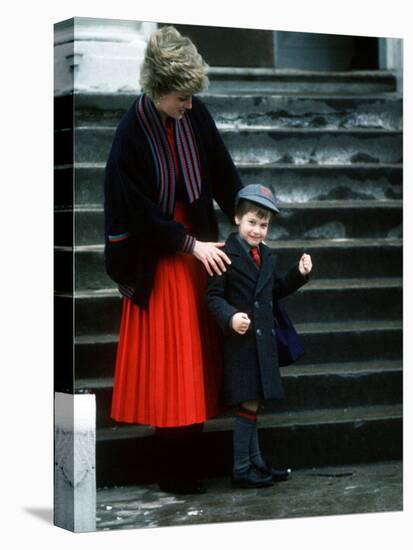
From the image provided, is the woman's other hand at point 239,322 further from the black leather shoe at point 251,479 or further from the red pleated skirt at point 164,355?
the black leather shoe at point 251,479

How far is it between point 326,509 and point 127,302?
1.40 metres

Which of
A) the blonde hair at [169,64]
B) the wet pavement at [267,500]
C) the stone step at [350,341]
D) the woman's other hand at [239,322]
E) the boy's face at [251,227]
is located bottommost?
the wet pavement at [267,500]

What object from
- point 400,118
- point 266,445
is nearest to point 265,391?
point 266,445

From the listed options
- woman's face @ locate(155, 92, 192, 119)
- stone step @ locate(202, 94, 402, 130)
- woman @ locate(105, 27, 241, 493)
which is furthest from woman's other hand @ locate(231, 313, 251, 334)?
stone step @ locate(202, 94, 402, 130)

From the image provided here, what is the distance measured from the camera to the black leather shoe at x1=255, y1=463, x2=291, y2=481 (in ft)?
20.2

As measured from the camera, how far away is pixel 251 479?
240 inches

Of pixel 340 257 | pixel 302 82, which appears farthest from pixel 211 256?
pixel 302 82

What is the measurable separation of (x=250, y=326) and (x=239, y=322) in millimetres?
145

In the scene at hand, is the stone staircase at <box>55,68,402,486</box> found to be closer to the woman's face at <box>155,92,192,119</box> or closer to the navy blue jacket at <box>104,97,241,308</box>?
the navy blue jacket at <box>104,97,241,308</box>

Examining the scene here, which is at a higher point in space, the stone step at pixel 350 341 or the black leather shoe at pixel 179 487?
the stone step at pixel 350 341

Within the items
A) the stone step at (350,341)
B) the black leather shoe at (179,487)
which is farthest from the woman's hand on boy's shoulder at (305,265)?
the black leather shoe at (179,487)

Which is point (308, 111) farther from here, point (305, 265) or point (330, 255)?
point (305, 265)

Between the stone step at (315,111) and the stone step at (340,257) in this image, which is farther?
the stone step at (315,111)

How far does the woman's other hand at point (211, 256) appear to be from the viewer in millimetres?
5852
